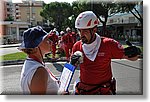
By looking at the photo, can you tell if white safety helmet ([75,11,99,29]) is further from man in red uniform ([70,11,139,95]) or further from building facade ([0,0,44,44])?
building facade ([0,0,44,44])

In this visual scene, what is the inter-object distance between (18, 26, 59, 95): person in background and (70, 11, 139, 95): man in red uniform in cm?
29

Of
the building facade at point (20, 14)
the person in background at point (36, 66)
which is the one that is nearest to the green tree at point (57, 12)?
the building facade at point (20, 14)

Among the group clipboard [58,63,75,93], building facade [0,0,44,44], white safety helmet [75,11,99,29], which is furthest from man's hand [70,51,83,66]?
building facade [0,0,44,44]

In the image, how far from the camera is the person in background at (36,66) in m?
0.97

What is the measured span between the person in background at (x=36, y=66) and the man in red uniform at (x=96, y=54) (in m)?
0.29

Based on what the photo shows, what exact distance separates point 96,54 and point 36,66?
43 cm

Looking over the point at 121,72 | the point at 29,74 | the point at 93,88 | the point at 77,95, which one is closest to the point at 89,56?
the point at 93,88

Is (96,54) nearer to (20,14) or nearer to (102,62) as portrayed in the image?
(102,62)

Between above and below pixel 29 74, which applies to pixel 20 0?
above

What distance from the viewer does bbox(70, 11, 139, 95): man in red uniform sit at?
1303 mm

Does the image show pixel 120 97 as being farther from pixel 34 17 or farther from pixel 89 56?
pixel 34 17

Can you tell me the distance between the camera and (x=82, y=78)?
1367 mm

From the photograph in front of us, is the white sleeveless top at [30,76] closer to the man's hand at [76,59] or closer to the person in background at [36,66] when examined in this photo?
the person in background at [36,66]

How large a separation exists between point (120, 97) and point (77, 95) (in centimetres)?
32
